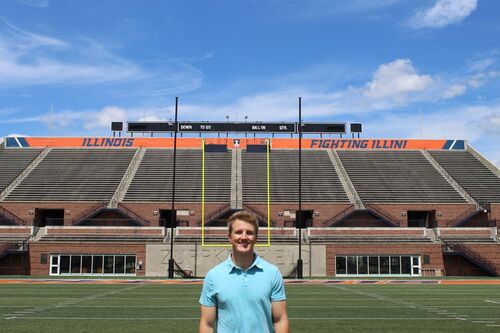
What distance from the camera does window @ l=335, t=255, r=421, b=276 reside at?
3491 cm

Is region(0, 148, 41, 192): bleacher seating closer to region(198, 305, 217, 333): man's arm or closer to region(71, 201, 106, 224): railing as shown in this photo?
region(71, 201, 106, 224): railing

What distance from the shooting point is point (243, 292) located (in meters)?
3.79

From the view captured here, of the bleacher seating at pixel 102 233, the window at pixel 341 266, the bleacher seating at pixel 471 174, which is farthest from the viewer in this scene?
the bleacher seating at pixel 471 174

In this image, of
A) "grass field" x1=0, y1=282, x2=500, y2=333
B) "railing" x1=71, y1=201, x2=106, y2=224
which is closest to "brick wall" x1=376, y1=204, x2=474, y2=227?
"grass field" x1=0, y1=282, x2=500, y2=333

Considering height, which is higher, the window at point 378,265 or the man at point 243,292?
the man at point 243,292

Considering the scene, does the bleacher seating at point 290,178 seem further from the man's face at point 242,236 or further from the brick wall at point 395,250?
the man's face at point 242,236

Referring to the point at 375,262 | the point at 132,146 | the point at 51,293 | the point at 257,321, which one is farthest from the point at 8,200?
the point at 257,321

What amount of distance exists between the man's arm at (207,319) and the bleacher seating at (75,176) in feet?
132

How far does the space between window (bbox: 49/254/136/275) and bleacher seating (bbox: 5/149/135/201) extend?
28.3ft

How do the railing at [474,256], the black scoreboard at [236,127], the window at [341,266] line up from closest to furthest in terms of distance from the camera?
the window at [341,266]
the railing at [474,256]
the black scoreboard at [236,127]

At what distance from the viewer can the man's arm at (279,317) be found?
12.8 ft

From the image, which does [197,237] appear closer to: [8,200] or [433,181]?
[8,200]

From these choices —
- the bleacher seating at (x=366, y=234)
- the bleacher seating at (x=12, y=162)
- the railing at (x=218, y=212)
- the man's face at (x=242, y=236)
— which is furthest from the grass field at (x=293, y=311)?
the bleacher seating at (x=12, y=162)

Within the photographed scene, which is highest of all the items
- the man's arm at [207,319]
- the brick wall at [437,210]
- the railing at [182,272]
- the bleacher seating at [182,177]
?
the bleacher seating at [182,177]
